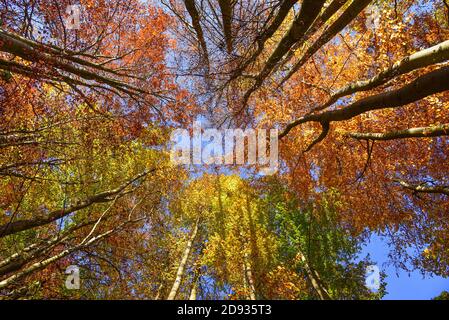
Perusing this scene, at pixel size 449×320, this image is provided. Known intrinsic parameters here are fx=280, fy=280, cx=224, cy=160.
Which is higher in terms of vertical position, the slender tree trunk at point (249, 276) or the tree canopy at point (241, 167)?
the tree canopy at point (241, 167)

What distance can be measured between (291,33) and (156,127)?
27.9 feet

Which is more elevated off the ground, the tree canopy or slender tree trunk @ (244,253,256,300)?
the tree canopy

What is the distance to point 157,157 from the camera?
1523 cm

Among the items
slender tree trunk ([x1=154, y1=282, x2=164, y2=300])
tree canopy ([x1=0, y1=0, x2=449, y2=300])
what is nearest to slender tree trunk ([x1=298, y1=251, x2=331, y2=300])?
tree canopy ([x1=0, y1=0, x2=449, y2=300])

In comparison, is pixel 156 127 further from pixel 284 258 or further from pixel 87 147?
pixel 284 258

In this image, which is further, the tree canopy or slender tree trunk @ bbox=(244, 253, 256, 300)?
slender tree trunk @ bbox=(244, 253, 256, 300)

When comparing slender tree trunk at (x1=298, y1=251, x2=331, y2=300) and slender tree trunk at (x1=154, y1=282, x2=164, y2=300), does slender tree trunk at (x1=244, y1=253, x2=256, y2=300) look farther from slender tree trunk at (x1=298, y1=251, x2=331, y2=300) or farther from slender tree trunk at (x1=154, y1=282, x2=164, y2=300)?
slender tree trunk at (x1=154, y1=282, x2=164, y2=300)

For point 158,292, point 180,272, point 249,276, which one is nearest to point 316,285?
point 249,276

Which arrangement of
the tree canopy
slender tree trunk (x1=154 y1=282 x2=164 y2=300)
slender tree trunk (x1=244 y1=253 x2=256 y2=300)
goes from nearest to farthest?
the tree canopy
slender tree trunk (x1=154 y1=282 x2=164 y2=300)
slender tree trunk (x1=244 y1=253 x2=256 y2=300)

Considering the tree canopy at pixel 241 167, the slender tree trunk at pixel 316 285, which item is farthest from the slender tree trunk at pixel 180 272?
→ the slender tree trunk at pixel 316 285

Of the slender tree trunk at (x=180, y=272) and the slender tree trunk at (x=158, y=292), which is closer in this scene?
the slender tree trunk at (x=180, y=272)

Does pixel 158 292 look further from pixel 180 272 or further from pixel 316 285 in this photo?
pixel 316 285

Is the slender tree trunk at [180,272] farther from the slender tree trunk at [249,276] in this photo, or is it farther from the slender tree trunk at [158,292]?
the slender tree trunk at [249,276]

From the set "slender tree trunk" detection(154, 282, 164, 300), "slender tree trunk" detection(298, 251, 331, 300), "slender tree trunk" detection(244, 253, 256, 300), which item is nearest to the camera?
"slender tree trunk" detection(298, 251, 331, 300)
